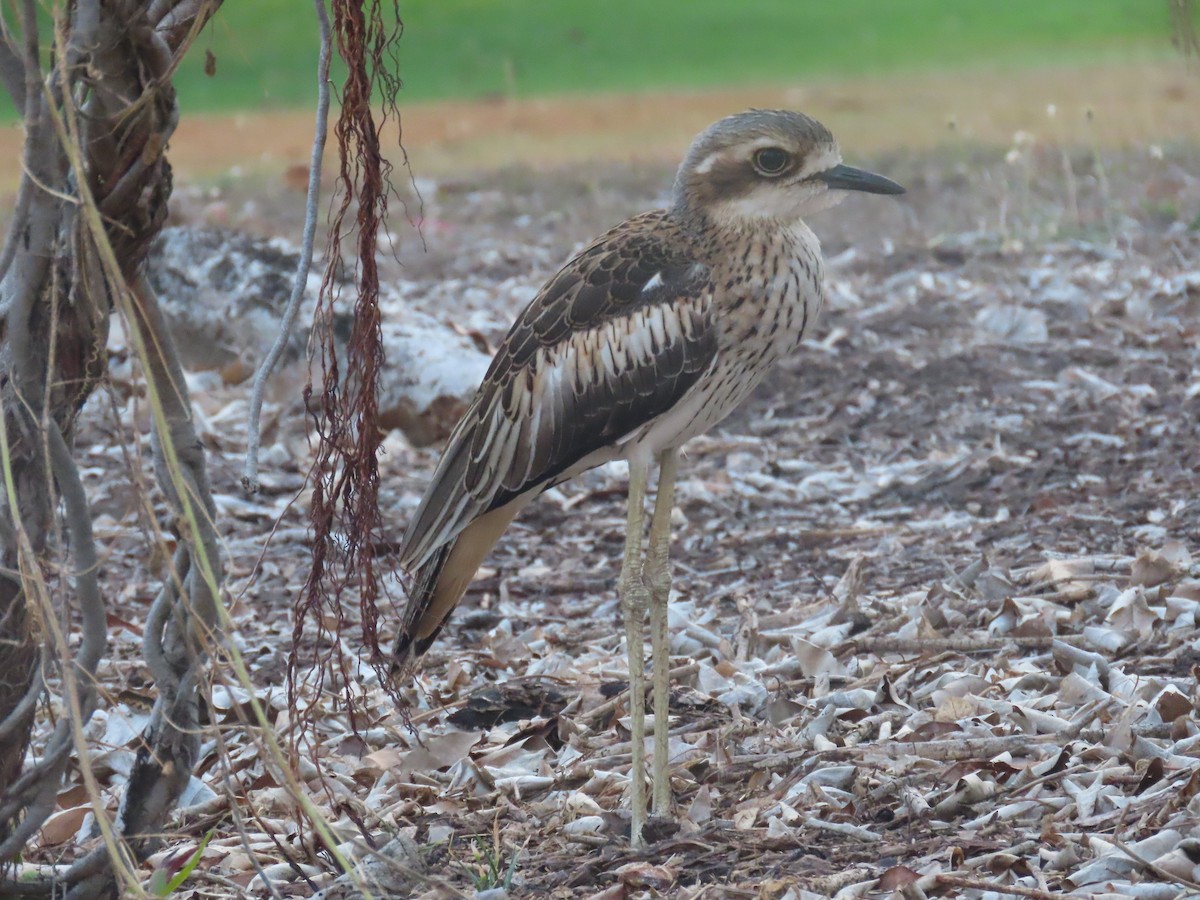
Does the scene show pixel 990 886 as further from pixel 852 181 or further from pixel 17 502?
pixel 17 502

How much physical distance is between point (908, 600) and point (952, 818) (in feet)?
4.86

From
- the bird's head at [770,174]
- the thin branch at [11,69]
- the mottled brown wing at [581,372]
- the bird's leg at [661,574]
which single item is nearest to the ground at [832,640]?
the bird's leg at [661,574]

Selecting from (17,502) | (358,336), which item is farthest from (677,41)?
(17,502)

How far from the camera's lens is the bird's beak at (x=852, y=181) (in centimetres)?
367

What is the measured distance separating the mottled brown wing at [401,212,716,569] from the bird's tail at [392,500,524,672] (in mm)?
46

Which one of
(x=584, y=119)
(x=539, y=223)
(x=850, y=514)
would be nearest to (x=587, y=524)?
(x=850, y=514)

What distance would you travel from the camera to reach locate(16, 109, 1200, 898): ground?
10.5 ft

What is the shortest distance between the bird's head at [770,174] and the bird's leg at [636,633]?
660mm

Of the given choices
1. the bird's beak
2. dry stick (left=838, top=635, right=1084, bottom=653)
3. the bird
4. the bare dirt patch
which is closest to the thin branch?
the bird

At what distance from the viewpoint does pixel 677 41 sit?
68.3ft

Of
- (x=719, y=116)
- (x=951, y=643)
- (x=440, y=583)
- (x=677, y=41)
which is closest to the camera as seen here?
(x=440, y=583)

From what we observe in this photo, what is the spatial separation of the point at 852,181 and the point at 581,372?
2.60ft

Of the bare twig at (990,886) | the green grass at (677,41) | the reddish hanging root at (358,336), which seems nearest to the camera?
the reddish hanging root at (358,336)

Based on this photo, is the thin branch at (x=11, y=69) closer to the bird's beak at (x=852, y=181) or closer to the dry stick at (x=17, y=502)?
the dry stick at (x=17, y=502)
